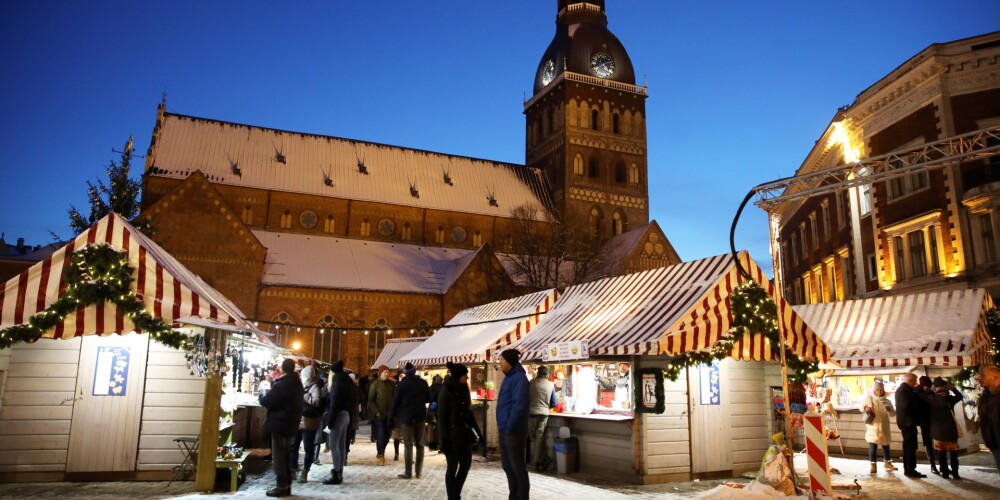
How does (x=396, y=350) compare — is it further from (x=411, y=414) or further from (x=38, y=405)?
(x=38, y=405)

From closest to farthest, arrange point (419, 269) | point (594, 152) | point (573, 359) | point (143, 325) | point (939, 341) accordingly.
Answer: point (143, 325), point (573, 359), point (939, 341), point (419, 269), point (594, 152)

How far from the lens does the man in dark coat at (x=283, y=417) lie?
31.8 feet

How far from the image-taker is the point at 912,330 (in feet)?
56.1

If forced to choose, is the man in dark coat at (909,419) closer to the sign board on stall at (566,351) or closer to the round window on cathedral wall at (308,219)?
the sign board on stall at (566,351)

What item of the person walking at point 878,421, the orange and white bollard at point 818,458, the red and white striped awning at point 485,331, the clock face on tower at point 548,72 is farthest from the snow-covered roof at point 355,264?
the orange and white bollard at point 818,458

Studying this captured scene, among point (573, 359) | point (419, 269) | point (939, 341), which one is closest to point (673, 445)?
point (573, 359)

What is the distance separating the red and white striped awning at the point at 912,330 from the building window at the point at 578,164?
29.0 metres

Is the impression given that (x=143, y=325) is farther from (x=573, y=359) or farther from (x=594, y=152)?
(x=594, y=152)

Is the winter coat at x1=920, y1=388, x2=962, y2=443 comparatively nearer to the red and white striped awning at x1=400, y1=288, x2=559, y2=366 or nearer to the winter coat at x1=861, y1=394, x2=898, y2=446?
the winter coat at x1=861, y1=394, x2=898, y2=446

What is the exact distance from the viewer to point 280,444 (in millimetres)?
9773

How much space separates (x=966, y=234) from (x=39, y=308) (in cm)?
2537

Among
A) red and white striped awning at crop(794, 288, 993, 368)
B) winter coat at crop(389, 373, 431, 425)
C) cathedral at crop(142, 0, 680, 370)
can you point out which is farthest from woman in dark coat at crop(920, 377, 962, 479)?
cathedral at crop(142, 0, 680, 370)

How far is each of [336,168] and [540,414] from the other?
3326cm

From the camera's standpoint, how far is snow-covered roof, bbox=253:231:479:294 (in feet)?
119
